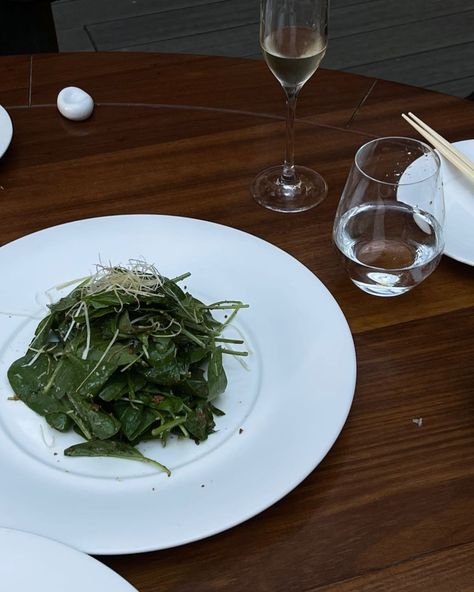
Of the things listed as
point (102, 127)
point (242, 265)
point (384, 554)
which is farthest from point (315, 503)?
point (102, 127)

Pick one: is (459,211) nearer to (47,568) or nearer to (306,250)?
(306,250)

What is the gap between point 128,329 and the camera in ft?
2.44

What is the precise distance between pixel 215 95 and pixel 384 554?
0.77 metres

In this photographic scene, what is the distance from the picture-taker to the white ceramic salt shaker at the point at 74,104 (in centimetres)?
114

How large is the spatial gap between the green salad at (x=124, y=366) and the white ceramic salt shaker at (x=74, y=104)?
0.42m

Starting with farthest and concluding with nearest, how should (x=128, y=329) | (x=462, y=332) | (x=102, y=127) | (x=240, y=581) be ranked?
(x=102, y=127) → (x=462, y=332) → (x=128, y=329) → (x=240, y=581)

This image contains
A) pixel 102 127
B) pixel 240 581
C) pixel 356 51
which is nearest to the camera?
pixel 240 581

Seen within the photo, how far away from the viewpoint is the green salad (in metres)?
0.70

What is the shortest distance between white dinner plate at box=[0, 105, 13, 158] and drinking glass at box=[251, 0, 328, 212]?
0.33m

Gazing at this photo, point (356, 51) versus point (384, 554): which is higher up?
point (384, 554)

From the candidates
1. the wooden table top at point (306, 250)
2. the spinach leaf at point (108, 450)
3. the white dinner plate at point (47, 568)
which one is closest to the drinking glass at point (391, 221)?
the wooden table top at point (306, 250)

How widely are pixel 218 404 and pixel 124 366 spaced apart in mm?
97

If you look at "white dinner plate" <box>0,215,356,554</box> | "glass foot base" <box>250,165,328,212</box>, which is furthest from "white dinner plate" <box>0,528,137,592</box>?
"glass foot base" <box>250,165,328,212</box>

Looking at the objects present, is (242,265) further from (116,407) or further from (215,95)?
(215,95)
